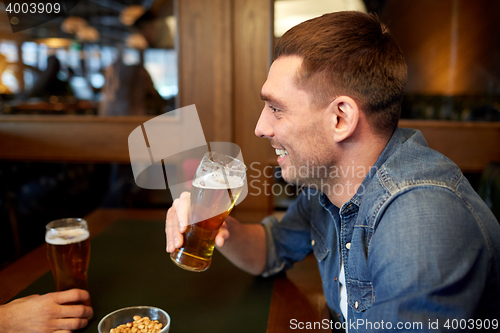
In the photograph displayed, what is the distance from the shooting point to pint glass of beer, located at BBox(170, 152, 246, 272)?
0.95 meters

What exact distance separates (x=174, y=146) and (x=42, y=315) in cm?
137

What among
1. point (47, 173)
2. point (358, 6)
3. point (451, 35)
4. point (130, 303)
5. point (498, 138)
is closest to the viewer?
point (130, 303)

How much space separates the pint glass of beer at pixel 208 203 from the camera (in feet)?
3.13

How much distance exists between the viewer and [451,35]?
2920mm

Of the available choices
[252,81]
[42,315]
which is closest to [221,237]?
[42,315]

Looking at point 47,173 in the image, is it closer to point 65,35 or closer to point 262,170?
point 65,35

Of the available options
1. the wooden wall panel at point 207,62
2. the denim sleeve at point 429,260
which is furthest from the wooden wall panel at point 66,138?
the denim sleeve at point 429,260

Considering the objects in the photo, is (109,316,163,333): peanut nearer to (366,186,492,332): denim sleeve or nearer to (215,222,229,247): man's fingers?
(215,222,229,247): man's fingers

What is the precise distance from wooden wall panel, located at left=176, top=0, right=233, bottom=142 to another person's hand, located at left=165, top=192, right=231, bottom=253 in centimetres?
105

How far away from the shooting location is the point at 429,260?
2.12 feet

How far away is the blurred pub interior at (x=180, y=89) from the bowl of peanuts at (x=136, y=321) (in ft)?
4.08

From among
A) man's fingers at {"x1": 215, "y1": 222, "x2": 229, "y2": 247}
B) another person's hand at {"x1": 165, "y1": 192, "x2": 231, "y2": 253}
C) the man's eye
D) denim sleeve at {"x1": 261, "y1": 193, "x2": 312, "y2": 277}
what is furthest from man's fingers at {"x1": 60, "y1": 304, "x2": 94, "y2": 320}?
the man's eye

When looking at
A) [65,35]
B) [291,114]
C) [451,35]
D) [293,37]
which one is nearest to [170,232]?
[291,114]

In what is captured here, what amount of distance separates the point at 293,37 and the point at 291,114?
0.20 m
